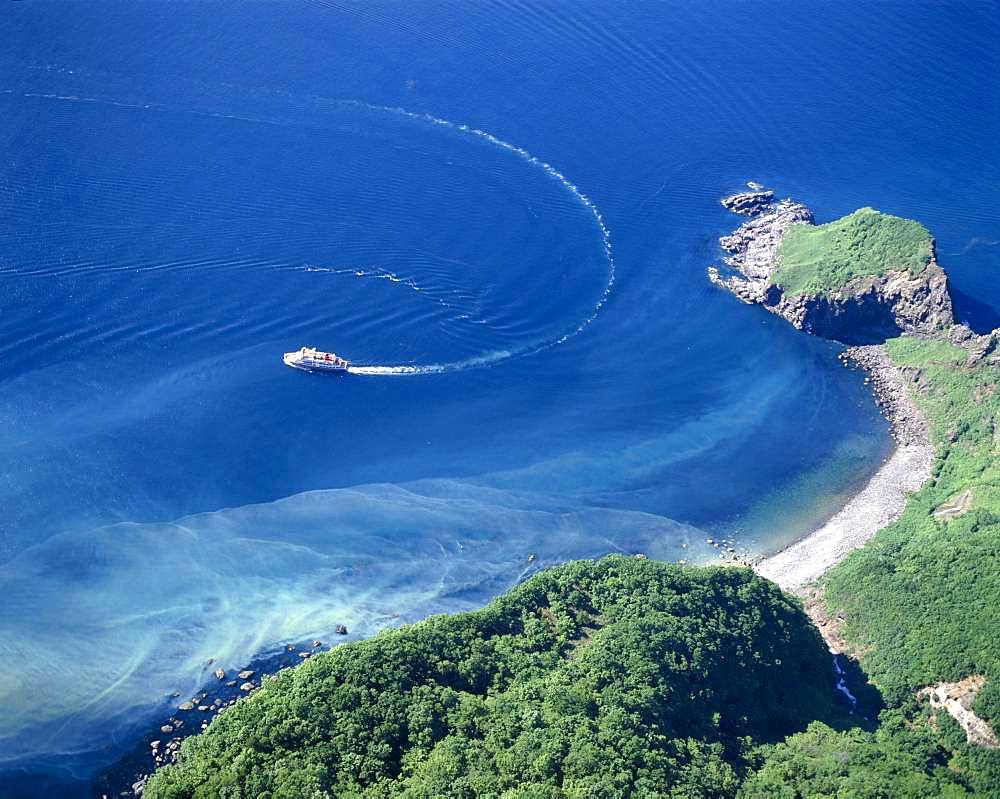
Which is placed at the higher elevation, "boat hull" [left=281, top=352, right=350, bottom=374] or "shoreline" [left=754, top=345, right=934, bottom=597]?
"boat hull" [left=281, top=352, right=350, bottom=374]

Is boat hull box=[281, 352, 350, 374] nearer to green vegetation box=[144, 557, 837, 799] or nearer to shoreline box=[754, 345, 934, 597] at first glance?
green vegetation box=[144, 557, 837, 799]

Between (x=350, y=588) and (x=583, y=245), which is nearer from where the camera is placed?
(x=350, y=588)

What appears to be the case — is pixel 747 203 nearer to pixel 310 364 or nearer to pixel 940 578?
pixel 940 578

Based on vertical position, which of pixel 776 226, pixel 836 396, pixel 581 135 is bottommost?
pixel 836 396

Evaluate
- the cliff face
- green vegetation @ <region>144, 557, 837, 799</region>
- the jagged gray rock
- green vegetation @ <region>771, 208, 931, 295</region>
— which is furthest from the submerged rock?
green vegetation @ <region>144, 557, 837, 799</region>

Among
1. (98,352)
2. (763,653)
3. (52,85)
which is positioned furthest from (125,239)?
(763,653)

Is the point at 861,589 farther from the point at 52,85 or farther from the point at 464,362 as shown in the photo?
the point at 52,85

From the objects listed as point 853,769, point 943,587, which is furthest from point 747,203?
point 853,769
